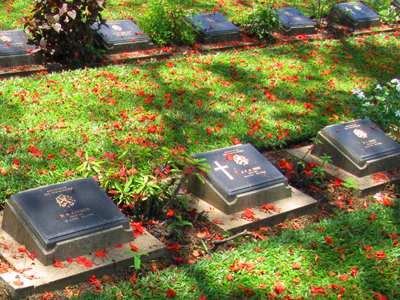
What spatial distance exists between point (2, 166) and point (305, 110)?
367cm

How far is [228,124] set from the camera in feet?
17.4

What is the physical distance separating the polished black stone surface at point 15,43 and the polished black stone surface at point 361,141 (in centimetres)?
410

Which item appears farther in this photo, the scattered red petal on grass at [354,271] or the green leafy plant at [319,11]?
the green leafy plant at [319,11]

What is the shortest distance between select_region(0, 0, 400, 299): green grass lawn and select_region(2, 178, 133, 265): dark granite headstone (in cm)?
33

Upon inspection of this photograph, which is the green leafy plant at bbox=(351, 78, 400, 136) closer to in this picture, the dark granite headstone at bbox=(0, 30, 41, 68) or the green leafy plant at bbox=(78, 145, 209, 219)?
the green leafy plant at bbox=(78, 145, 209, 219)

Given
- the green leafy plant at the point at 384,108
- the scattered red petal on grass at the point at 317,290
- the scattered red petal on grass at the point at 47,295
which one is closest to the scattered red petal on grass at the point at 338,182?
the green leafy plant at the point at 384,108

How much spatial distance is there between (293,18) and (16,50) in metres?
5.26

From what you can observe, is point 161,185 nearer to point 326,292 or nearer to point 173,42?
point 326,292

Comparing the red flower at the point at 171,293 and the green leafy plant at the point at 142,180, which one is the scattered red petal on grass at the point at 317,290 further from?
the green leafy plant at the point at 142,180

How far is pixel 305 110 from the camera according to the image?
5891 millimetres

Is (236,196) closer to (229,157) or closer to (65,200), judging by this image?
(229,157)

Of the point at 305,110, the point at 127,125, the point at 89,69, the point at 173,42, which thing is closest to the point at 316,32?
the point at 173,42

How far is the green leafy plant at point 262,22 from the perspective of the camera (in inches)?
321

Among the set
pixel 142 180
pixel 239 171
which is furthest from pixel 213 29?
pixel 142 180
